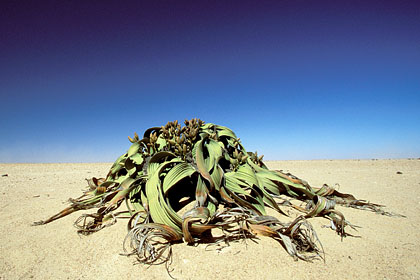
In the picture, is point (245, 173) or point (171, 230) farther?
point (245, 173)

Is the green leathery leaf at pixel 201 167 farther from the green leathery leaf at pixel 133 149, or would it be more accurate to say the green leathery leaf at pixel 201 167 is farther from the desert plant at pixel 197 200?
the green leathery leaf at pixel 133 149

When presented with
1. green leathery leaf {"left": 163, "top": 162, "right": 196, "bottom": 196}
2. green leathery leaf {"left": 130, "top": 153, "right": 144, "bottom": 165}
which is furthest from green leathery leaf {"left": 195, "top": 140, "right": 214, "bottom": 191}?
green leathery leaf {"left": 130, "top": 153, "right": 144, "bottom": 165}

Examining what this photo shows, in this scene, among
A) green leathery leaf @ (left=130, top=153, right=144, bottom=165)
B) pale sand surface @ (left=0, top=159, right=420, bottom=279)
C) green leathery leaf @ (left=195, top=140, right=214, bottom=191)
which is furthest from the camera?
green leathery leaf @ (left=130, top=153, right=144, bottom=165)

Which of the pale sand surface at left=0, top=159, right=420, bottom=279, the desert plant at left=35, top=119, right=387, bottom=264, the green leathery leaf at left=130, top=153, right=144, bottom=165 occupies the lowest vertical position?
the pale sand surface at left=0, top=159, right=420, bottom=279

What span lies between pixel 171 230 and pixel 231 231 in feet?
1.46

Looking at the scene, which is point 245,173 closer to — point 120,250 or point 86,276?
point 120,250

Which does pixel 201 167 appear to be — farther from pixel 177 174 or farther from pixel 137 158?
pixel 137 158

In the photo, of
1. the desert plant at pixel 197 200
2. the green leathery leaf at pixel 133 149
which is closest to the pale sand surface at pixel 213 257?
the desert plant at pixel 197 200

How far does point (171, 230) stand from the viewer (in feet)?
4.66

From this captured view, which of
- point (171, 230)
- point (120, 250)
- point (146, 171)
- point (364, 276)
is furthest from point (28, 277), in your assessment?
point (364, 276)

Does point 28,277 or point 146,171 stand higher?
point 146,171

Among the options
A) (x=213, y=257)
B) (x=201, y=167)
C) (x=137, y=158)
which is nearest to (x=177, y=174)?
(x=201, y=167)

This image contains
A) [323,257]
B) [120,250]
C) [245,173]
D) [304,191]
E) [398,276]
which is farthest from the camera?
[304,191]

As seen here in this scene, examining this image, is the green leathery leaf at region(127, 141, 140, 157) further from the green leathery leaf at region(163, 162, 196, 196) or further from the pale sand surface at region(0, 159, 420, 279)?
the pale sand surface at region(0, 159, 420, 279)
